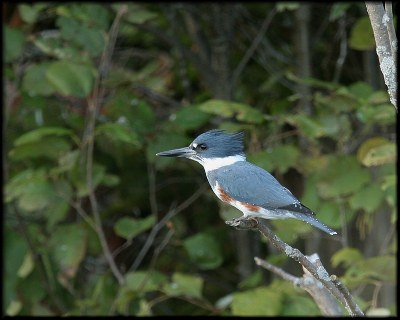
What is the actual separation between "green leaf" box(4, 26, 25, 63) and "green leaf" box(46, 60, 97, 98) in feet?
0.66

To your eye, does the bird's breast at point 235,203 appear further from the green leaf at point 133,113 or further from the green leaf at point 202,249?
the green leaf at point 202,249

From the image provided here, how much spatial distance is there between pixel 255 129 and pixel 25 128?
1.10m

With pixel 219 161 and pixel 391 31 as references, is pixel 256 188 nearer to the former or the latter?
pixel 219 161

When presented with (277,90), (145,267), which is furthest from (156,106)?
(145,267)

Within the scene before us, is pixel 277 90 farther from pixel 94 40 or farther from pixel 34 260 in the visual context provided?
pixel 34 260

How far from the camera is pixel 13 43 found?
333 centimetres

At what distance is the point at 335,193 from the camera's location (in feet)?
10.3

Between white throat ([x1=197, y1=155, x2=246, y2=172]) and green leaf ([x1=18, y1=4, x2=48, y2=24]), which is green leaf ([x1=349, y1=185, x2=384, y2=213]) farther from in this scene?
green leaf ([x1=18, y1=4, x2=48, y2=24])

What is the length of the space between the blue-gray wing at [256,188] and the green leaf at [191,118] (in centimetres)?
108

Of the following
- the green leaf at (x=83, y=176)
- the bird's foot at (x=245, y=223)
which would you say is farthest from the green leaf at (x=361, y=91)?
the bird's foot at (x=245, y=223)

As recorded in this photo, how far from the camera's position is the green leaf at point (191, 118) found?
10.9 ft

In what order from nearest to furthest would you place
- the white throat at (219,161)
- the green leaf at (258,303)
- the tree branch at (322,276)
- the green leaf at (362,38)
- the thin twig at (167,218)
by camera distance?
the tree branch at (322,276)
the white throat at (219,161)
the green leaf at (258,303)
the green leaf at (362,38)
the thin twig at (167,218)

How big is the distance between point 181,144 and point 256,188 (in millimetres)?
1323

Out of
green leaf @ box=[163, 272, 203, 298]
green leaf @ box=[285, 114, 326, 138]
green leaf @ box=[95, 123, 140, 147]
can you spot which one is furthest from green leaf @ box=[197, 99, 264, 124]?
green leaf @ box=[163, 272, 203, 298]
